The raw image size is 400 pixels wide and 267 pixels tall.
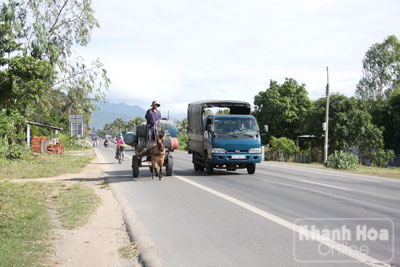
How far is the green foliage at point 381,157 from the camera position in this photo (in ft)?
145

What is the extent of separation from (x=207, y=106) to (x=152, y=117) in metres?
4.84

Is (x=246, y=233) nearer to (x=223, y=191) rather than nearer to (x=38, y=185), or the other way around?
(x=223, y=191)

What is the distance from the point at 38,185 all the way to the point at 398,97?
44299mm

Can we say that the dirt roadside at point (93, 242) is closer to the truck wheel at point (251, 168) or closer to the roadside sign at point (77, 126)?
the truck wheel at point (251, 168)

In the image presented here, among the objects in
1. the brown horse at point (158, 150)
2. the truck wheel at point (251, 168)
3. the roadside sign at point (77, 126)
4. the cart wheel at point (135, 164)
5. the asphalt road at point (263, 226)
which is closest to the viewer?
the asphalt road at point (263, 226)

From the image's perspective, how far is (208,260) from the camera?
17.3 ft

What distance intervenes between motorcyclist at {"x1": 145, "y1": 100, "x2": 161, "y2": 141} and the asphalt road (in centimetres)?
319

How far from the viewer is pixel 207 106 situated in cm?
1917

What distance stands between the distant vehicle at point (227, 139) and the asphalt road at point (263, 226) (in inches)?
175

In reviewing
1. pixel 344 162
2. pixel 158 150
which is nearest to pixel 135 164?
pixel 158 150

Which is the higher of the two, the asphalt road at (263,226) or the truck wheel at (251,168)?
the truck wheel at (251,168)

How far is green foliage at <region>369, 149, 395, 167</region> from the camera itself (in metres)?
44.1

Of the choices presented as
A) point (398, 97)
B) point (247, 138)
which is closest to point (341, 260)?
point (247, 138)

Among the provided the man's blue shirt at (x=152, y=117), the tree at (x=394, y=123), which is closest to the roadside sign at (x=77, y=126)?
the man's blue shirt at (x=152, y=117)
